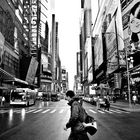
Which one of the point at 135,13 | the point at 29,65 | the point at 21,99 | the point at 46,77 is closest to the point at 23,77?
the point at 29,65

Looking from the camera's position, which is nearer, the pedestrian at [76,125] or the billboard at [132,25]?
the pedestrian at [76,125]

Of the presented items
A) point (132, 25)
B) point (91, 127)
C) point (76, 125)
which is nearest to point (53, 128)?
point (76, 125)

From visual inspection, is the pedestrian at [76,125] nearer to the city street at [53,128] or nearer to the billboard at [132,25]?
the city street at [53,128]

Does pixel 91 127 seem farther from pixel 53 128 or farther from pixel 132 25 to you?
pixel 132 25

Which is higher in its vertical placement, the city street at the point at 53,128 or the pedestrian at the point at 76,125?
the pedestrian at the point at 76,125

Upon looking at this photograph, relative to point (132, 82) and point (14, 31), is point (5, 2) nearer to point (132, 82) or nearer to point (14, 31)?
point (14, 31)

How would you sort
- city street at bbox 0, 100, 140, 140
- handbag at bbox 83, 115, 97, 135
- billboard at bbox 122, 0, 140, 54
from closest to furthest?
1. handbag at bbox 83, 115, 97, 135
2. city street at bbox 0, 100, 140, 140
3. billboard at bbox 122, 0, 140, 54

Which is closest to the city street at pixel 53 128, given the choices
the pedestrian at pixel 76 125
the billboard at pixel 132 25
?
the pedestrian at pixel 76 125

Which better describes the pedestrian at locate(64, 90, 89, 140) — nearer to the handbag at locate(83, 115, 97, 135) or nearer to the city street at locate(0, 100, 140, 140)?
the handbag at locate(83, 115, 97, 135)

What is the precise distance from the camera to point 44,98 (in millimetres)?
71688

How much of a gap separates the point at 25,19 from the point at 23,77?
91.1 ft

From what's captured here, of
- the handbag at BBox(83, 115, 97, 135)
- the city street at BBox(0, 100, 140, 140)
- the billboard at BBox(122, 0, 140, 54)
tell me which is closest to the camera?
the handbag at BBox(83, 115, 97, 135)

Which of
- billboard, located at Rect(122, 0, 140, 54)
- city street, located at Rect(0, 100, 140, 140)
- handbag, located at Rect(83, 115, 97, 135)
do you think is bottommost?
city street, located at Rect(0, 100, 140, 140)

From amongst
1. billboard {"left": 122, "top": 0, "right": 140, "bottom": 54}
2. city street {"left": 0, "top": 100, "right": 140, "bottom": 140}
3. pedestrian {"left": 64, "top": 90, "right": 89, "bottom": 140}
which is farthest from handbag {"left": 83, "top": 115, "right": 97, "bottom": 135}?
billboard {"left": 122, "top": 0, "right": 140, "bottom": 54}
